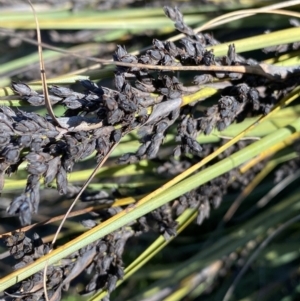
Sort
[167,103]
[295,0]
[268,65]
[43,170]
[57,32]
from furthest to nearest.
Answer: [57,32] → [295,0] → [268,65] → [167,103] → [43,170]

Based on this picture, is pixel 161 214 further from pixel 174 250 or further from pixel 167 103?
pixel 174 250

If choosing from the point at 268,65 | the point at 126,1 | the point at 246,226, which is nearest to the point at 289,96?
the point at 268,65

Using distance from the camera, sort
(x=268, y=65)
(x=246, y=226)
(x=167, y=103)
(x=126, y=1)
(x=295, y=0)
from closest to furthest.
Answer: (x=167, y=103)
(x=268, y=65)
(x=295, y=0)
(x=246, y=226)
(x=126, y=1)

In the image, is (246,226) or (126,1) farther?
(126,1)

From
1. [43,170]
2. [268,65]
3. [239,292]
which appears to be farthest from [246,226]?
[43,170]

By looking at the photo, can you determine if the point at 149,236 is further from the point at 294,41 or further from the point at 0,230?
the point at 294,41

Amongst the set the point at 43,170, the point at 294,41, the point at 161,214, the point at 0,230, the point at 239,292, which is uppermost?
the point at 294,41

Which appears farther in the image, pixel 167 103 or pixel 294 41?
pixel 294 41

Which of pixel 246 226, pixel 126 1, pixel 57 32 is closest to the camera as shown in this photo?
pixel 246 226

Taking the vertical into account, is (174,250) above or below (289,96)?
below
